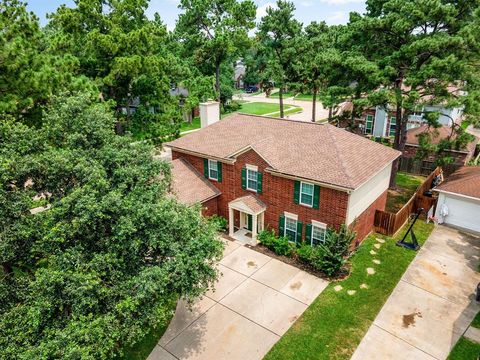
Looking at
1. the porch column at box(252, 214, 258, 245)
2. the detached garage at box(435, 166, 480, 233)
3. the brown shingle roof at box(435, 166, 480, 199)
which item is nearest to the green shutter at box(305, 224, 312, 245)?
the porch column at box(252, 214, 258, 245)

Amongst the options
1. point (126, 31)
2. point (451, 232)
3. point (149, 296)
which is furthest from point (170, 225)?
point (126, 31)

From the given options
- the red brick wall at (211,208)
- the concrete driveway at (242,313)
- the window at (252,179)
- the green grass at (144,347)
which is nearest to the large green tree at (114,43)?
the red brick wall at (211,208)

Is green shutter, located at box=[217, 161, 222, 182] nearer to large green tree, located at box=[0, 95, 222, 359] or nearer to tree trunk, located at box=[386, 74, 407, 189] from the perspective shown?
large green tree, located at box=[0, 95, 222, 359]

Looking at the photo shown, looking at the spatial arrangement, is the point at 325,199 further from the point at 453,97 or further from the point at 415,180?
the point at 415,180

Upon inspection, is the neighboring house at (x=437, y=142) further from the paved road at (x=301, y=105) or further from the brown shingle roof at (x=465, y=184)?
the paved road at (x=301, y=105)

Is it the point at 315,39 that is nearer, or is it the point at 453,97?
the point at 453,97

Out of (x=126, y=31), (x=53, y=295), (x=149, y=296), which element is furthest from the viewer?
(x=126, y=31)

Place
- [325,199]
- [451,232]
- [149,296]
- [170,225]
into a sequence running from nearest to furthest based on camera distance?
[149,296] < [170,225] < [325,199] < [451,232]
